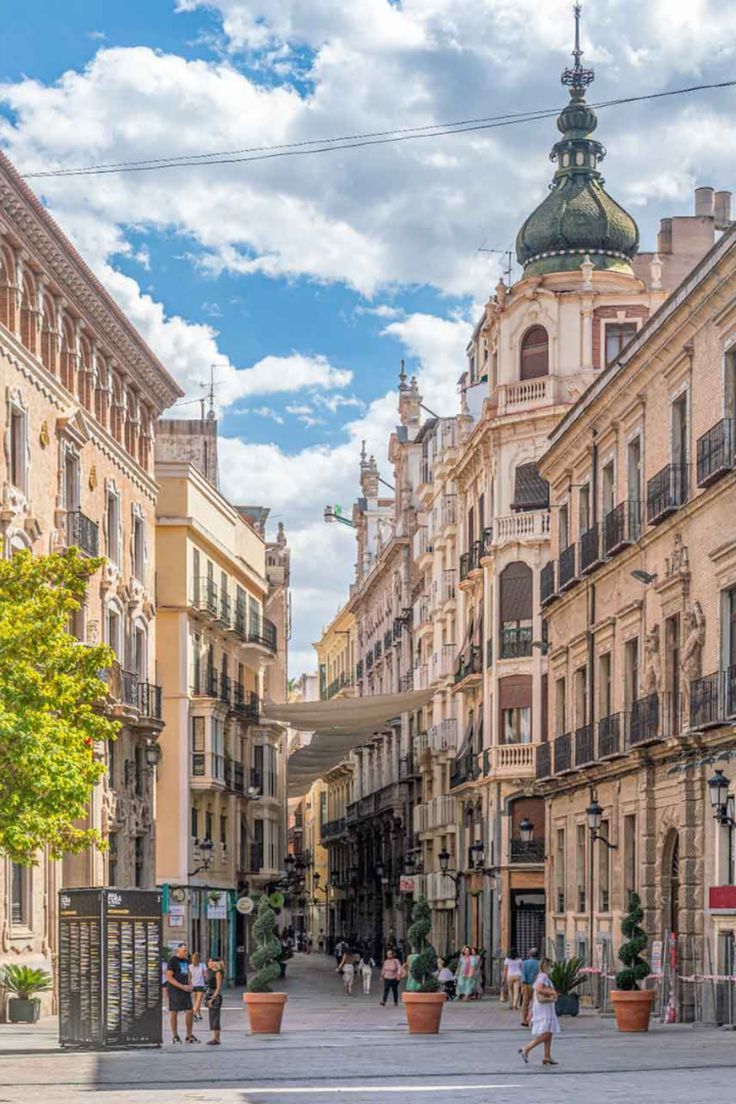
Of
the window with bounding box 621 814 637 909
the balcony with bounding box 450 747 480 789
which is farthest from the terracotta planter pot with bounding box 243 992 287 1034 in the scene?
the balcony with bounding box 450 747 480 789

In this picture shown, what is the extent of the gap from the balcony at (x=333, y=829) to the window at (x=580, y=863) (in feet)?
193

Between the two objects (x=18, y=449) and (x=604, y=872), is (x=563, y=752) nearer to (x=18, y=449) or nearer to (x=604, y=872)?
(x=604, y=872)

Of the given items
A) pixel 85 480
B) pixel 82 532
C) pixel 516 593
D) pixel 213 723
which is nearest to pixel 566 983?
pixel 82 532

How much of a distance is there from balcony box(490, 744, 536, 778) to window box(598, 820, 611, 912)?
49.4ft

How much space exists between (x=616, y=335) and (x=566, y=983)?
84.1 ft

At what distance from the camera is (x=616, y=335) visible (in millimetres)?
59938

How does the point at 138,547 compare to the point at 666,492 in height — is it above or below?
above

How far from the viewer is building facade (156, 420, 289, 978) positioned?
6225cm

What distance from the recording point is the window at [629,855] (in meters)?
41.1

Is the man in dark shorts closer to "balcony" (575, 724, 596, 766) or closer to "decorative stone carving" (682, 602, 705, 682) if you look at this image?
"decorative stone carving" (682, 602, 705, 682)

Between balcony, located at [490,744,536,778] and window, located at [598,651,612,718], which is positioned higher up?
window, located at [598,651,612,718]

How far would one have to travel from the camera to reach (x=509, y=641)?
60875mm

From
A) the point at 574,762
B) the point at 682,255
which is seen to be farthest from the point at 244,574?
the point at 574,762

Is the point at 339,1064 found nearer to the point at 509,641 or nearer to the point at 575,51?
the point at 509,641
